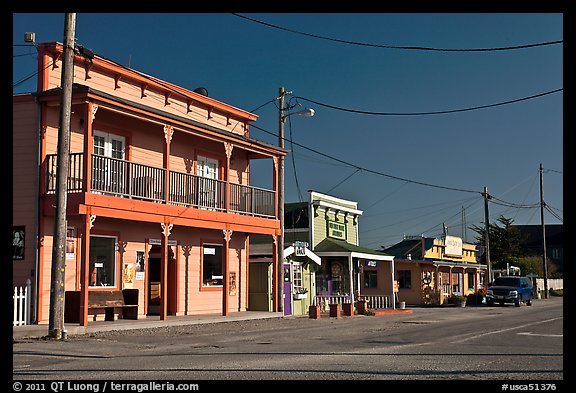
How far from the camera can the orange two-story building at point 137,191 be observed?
808 inches

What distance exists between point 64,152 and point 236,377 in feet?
31.1

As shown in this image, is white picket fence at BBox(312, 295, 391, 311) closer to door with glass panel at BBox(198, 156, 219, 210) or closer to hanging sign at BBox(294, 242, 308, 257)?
hanging sign at BBox(294, 242, 308, 257)

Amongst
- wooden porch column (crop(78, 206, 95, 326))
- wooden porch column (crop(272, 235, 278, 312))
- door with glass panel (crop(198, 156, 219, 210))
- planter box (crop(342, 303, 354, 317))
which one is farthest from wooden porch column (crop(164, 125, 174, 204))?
planter box (crop(342, 303, 354, 317))

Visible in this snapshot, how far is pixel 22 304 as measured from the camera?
783 inches

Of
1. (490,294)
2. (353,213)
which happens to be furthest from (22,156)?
(490,294)

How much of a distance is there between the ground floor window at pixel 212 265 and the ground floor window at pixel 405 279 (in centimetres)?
2484

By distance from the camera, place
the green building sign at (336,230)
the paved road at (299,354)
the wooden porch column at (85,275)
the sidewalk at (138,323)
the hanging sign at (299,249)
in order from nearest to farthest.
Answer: the paved road at (299,354), the sidewalk at (138,323), the wooden porch column at (85,275), the hanging sign at (299,249), the green building sign at (336,230)

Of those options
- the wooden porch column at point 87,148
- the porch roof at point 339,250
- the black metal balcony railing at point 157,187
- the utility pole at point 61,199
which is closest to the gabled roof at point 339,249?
the porch roof at point 339,250

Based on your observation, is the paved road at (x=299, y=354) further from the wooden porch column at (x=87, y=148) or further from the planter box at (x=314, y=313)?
the planter box at (x=314, y=313)

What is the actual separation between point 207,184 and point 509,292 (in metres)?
24.6

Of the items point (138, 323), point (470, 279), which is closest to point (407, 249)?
point (470, 279)

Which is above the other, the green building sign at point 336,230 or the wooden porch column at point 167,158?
the wooden porch column at point 167,158
